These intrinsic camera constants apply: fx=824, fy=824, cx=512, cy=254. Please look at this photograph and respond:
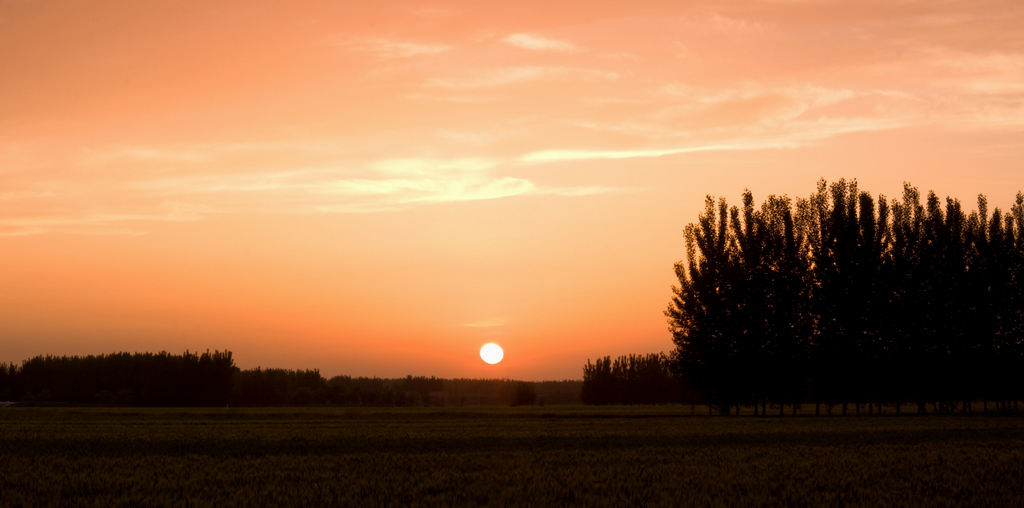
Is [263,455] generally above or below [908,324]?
below

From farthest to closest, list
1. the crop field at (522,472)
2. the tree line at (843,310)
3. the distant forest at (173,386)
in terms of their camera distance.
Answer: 1. the distant forest at (173,386)
2. the tree line at (843,310)
3. the crop field at (522,472)

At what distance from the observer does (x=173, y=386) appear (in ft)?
521

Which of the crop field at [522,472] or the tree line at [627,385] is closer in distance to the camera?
the crop field at [522,472]

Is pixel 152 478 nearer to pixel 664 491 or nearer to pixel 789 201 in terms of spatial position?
pixel 664 491

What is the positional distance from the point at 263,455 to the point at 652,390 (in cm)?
15193

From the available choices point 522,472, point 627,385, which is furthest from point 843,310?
point 627,385

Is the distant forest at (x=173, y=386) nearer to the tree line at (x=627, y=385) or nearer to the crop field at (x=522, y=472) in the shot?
the tree line at (x=627, y=385)

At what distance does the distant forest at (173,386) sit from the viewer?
159000 millimetres

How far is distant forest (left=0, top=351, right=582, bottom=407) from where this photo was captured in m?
159

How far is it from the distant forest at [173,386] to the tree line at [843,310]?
96.2 meters

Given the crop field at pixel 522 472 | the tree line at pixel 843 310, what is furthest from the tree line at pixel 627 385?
the crop field at pixel 522 472

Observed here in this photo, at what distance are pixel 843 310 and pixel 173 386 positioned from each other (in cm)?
13002

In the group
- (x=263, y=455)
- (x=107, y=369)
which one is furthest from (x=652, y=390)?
(x=263, y=455)

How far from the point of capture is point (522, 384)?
560ft
